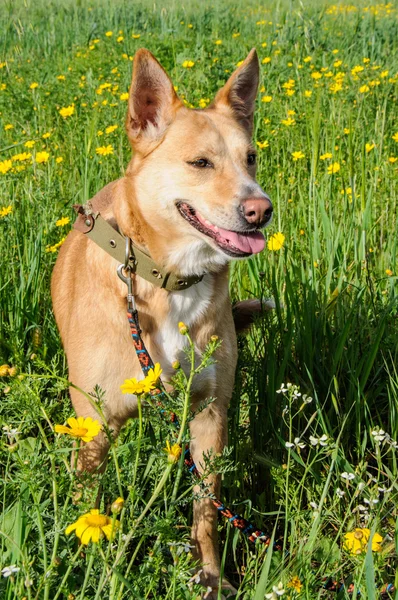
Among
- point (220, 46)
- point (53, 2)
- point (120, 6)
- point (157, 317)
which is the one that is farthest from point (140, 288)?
point (53, 2)

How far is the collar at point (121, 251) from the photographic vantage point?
234cm

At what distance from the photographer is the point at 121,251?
2334 millimetres

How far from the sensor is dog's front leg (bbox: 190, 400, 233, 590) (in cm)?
238

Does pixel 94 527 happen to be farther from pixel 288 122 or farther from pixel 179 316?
pixel 288 122

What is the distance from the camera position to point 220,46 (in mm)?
6246

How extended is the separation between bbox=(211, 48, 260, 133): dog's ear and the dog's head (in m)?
0.19

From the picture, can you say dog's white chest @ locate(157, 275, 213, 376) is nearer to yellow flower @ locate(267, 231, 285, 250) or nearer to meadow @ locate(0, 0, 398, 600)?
meadow @ locate(0, 0, 398, 600)

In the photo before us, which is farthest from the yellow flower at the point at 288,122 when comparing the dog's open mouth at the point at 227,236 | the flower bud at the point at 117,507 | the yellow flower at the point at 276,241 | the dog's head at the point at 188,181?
the flower bud at the point at 117,507

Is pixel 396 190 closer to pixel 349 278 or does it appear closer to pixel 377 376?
pixel 349 278

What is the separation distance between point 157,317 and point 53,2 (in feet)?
34.0

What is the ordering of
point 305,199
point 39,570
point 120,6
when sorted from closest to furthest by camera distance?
point 39,570 → point 305,199 → point 120,6

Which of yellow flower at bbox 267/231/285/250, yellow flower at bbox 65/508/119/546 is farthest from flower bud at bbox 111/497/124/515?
yellow flower at bbox 267/231/285/250

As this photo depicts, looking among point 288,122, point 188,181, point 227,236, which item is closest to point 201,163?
point 188,181

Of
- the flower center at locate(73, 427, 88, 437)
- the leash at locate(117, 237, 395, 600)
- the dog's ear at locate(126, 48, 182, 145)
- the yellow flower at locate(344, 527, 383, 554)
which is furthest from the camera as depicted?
the dog's ear at locate(126, 48, 182, 145)
